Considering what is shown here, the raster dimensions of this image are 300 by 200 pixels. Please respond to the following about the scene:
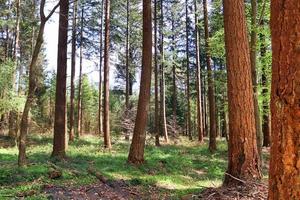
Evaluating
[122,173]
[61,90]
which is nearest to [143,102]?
[122,173]

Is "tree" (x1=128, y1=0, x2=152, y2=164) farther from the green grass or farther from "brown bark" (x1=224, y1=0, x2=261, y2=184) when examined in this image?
"brown bark" (x1=224, y1=0, x2=261, y2=184)

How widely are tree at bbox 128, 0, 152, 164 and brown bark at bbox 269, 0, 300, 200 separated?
36.6 feet

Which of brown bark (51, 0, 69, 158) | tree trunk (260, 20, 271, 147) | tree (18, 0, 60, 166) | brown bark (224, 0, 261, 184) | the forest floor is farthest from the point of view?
tree trunk (260, 20, 271, 147)

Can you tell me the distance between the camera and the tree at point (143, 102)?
1439cm

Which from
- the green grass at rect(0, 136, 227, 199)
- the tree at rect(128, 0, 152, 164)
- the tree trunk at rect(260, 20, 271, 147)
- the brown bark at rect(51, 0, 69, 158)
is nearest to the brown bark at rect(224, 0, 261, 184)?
the green grass at rect(0, 136, 227, 199)

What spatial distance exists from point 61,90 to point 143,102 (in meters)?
3.48

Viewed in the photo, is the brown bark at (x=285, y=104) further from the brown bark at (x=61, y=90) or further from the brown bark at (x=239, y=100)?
the brown bark at (x=61, y=90)

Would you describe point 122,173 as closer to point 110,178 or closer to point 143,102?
point 110,178

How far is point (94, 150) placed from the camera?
19.2 m

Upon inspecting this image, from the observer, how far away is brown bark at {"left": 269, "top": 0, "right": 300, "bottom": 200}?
3172 millimetres

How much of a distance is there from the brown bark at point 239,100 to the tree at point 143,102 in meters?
6.11

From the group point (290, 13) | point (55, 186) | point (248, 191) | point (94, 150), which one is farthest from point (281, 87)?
point (94, 150)

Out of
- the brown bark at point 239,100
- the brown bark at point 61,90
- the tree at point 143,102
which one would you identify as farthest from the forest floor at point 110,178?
the brown bark at point 239,100

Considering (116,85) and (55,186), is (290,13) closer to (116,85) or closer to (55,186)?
(55,186)
